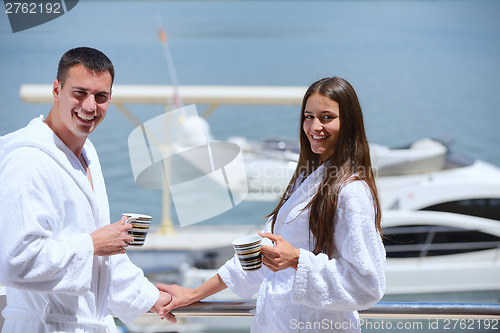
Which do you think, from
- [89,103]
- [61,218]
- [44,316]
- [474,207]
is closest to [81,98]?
[89,103]

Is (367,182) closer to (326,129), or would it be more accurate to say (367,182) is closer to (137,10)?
(326,129)

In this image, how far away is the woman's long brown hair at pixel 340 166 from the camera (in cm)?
122

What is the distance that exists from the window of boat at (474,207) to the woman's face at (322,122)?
280 inches

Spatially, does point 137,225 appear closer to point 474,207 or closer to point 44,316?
point 44,316

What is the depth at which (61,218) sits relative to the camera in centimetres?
118

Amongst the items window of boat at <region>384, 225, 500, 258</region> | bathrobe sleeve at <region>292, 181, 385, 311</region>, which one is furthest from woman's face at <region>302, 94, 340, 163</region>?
window of boat at <region>384, 225, 500, 258</region>

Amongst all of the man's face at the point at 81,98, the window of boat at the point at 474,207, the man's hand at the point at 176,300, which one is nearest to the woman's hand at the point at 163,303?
the man's hand at the point at 176,300

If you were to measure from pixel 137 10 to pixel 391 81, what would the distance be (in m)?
22.6

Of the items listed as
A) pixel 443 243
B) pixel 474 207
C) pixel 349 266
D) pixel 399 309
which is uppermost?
pixel 349 266

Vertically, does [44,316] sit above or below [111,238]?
below

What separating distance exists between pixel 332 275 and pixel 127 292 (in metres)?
0.52

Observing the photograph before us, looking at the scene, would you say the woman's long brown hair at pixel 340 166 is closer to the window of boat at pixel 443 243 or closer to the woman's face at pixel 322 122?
the woman's face at pixel 322 122

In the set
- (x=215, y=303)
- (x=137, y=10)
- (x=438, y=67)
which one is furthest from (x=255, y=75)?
(x=215, y=303)

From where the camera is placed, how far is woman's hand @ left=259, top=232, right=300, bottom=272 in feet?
3.92
